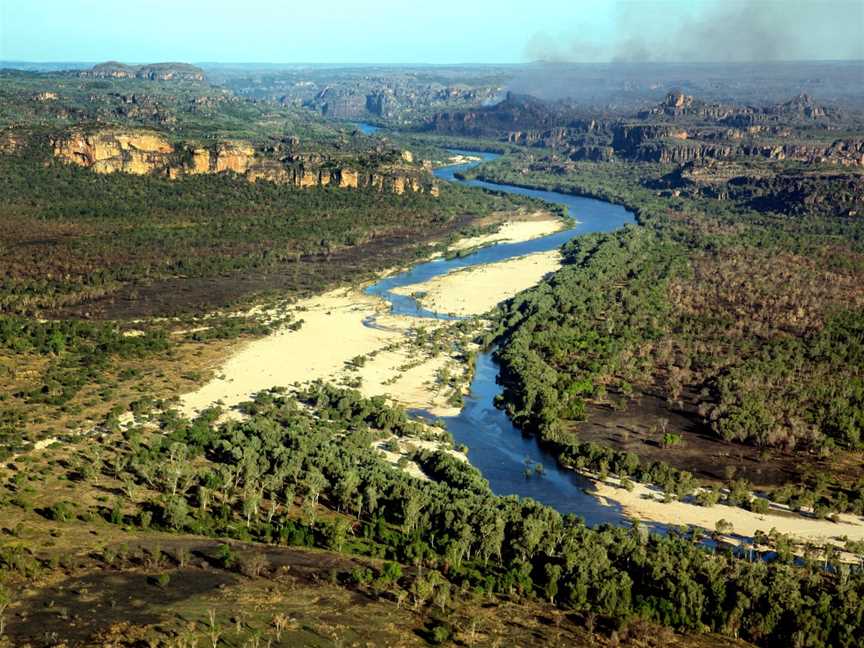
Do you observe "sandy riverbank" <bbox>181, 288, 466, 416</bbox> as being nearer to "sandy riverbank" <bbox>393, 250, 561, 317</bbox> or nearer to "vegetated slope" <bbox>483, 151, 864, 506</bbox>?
"vegetated slope" <bbox>483, 151, 864, 506</bbox>

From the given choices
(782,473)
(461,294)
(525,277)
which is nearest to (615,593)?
(782,473)

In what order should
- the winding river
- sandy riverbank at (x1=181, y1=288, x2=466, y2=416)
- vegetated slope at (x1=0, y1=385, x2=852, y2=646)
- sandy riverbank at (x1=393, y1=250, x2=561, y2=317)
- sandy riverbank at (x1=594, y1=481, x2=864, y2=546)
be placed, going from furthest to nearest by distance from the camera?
sandy riverbank at (x1=393, y1=250, x2=561, y2=317)
sandy riverbank at (x1=181, y1=288, x2=466, y2=416)
the winding river
sandy riverbank at (x1=594, y1=481, x2=864, y2=546)
vegetated slope at (x1=0, y1=385, x2=852, y2=646)

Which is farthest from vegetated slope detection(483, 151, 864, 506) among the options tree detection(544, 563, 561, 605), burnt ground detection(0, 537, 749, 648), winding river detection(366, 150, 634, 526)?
burnt ground detection(0, 537, 749, 648)

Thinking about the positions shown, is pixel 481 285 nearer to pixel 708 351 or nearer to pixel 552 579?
pixel 708 351

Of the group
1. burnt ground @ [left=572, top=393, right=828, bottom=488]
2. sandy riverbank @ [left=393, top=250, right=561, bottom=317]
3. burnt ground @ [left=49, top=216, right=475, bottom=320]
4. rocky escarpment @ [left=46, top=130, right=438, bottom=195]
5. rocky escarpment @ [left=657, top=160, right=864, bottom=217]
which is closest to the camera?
burnt ground @ [left=572, top=393, right=828, bottom=488]

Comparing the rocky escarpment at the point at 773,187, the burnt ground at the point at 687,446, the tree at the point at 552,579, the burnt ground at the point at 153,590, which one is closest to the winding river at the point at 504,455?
the burnt ground at the point at 687,446

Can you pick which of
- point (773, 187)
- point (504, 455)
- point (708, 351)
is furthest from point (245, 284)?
point (773, 187)
